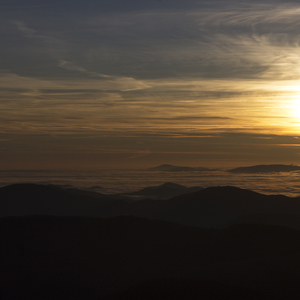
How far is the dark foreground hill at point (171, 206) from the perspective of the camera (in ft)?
190

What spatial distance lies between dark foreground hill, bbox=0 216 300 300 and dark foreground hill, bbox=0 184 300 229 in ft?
83.3

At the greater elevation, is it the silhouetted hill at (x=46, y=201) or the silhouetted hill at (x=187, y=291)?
the silhouetted hill at (x=187, y=291)

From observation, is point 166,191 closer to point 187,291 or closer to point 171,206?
point 171,206

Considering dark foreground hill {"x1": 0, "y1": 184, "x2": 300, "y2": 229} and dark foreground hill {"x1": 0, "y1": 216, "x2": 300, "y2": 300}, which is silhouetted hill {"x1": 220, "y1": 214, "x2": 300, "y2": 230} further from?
dark foreground hill {"x1": 0, "y1": 216, "x2": 300, "y2": 300}

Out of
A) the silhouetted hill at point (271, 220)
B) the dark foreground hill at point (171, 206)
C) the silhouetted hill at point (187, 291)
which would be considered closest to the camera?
the silhouetted hill at point (187, 291)

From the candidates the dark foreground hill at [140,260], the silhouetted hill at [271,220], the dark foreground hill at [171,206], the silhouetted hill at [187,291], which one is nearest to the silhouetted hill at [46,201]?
the dark foreground hill at [171,206]

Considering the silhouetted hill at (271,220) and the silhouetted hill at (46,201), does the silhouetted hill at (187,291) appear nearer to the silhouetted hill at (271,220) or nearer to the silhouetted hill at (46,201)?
the silhouetted hill at (271,220)

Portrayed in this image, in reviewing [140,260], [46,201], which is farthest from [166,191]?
[140,260]

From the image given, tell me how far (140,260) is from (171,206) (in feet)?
125

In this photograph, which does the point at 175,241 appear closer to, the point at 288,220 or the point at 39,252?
the point at 39,252

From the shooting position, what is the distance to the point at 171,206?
62.2 meters

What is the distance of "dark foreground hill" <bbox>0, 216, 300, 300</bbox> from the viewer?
57.4ft

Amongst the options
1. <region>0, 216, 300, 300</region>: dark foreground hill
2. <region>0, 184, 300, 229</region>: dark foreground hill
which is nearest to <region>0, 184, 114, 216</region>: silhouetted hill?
Answer: <region>0, 184, 300, 229</region>: dark foreground hill

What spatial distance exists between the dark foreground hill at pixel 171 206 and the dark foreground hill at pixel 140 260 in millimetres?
25386
